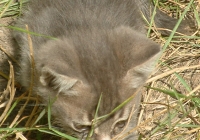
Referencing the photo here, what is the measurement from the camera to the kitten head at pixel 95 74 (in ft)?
6.47

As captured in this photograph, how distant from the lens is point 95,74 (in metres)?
2.04

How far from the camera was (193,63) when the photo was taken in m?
3.03

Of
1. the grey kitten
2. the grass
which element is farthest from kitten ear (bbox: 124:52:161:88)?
the grass

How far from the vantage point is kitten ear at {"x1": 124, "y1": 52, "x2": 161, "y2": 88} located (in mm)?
1966

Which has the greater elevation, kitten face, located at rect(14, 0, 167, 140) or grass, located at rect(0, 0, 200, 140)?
kitten face, located at rect(14, 0, 167, 140)

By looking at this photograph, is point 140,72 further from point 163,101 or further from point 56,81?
point 163,101

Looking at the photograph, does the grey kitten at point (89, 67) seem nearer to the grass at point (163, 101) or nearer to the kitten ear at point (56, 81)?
the kitten ear at point (56, 81)

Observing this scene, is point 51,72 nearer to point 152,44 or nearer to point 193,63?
point 152,44

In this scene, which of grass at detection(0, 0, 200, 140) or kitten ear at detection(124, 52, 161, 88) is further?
grass at detection(0, 0, 200, 140)

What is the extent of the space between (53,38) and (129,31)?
1.31ft

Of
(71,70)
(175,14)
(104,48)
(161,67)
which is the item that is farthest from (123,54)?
(175,14)

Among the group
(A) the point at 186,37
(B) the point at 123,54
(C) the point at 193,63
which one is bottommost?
(C) the point at 193,63

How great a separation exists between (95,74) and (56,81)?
0.64ft

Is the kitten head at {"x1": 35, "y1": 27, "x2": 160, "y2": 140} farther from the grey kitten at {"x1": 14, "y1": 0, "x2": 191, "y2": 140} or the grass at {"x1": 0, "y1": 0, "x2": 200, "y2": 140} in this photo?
the grass at {"x1": 0, "y1": 0, "x2": 200, "y2": 140}
